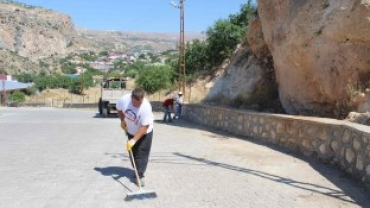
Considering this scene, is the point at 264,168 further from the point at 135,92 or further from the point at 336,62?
the point at 336,62

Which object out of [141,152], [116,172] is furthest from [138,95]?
[116,172]

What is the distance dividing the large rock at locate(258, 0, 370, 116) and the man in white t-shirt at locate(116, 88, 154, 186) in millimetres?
5660

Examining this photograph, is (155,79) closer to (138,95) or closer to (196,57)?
(196,57)

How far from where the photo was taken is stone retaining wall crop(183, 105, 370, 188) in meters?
7.49

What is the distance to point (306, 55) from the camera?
12.5 m

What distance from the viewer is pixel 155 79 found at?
62.1m

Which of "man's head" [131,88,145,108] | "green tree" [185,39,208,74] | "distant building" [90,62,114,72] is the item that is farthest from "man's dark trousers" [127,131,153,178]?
"distant building" [90,62,114,72]

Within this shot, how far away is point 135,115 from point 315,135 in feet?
13.1

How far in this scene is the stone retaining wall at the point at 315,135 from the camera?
7488 millimetres

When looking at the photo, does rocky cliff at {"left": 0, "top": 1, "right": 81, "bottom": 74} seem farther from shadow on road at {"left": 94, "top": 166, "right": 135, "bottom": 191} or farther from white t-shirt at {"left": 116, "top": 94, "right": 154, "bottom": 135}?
white t-shirt at {"left": 116, "top": 94, "right": 154, "bottom": 135}

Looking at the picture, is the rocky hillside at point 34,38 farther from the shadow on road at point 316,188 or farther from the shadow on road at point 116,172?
the shadow on road at point 316,188

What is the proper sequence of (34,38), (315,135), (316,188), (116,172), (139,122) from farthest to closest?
(34,38)
(315,135)
(116,172)
(139,122)
(316,188)

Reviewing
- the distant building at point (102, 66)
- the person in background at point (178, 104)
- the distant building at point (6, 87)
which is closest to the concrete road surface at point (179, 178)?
the person in background at point (178, 104)

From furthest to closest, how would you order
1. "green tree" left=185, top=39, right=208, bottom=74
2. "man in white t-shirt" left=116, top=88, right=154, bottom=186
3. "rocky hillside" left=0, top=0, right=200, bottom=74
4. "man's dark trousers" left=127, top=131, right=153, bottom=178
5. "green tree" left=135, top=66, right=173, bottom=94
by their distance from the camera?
1. "rocky hillside" left=0, top=0, right=200, bottom=74
2. "green tree" left=135, top=66, right=173, bottom=94
3. "green tree" left=185, top=39, right=208, bottom=74
4. "man's dark trousers" left=127, top=131, right=153, bottom=178
5. "man in white t-shirt" left=116, top=88, right=154, bottom=186
